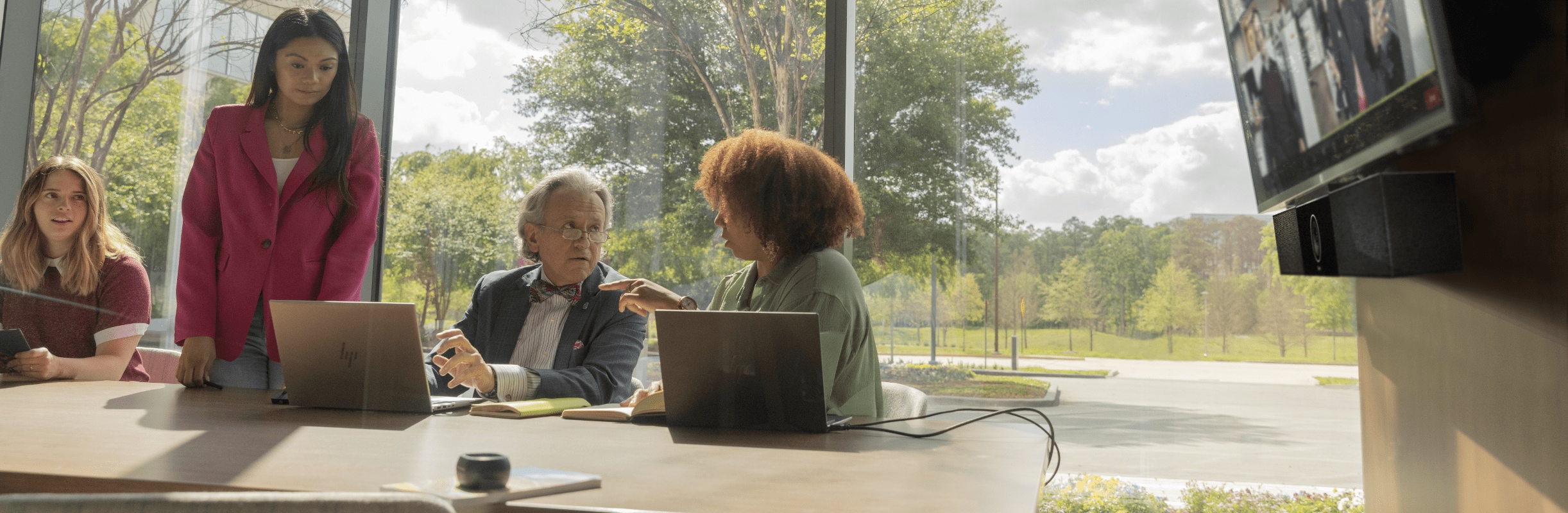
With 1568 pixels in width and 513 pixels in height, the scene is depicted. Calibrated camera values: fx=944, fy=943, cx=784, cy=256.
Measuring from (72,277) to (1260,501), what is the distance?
10.7 feet

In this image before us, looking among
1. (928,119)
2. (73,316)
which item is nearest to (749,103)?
(928,119)

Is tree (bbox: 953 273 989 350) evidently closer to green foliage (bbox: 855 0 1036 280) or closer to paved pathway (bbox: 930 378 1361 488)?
green foliage (bbox: 855 0 1036 280)

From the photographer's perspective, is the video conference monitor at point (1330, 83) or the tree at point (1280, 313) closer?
the video conference monitor at point (1330, 83)

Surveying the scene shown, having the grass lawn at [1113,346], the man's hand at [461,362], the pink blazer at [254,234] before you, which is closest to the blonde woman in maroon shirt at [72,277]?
the pink blazer at [254,234]

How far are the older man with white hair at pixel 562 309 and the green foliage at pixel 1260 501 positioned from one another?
1706mm

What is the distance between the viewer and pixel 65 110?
146 inches

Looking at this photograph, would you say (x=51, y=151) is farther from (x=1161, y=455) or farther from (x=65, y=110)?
(x=1161, y=455)

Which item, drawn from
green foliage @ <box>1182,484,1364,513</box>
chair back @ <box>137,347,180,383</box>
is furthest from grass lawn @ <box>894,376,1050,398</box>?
chair back @ <box>137,347,180,383</box>

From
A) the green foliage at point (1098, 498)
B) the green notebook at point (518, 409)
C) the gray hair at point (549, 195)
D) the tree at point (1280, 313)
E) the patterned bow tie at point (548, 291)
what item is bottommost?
the green foliage at point (1098, 498)

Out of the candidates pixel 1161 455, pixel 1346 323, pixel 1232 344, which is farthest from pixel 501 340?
pixel 1346 323

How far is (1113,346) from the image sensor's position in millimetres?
2938

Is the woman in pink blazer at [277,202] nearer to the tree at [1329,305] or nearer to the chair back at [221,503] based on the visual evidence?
the chair back at [221,503]

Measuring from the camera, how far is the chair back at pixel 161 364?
2.65m

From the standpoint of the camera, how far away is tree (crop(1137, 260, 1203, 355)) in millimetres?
2852
